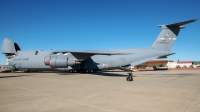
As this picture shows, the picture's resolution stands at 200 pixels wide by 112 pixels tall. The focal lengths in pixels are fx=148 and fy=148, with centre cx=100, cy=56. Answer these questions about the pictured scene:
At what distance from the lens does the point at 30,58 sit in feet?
71.1

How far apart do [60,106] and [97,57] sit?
1753 centimetres

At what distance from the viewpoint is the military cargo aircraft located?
55.9ft

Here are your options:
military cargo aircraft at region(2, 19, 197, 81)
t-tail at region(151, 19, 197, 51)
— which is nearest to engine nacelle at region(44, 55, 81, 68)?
military cargo aircraft at region(2, 19, 197, 81)

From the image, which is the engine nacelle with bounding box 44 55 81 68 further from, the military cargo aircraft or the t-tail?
the t-tail

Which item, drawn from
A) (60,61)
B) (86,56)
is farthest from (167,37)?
(60,61)

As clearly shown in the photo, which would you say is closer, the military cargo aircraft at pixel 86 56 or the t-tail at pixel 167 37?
the military cargo aircraft at pixel 86 56

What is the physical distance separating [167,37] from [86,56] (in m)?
9.96

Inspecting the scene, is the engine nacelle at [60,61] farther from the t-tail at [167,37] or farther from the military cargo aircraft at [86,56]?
the t-tail at [167,37]

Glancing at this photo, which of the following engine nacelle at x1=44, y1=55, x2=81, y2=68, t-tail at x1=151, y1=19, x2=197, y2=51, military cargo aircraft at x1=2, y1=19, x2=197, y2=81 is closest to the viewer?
engine nacelle at x1=44, y1=55, x2=81, y2=68

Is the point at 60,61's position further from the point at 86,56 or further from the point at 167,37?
the point at 167,37

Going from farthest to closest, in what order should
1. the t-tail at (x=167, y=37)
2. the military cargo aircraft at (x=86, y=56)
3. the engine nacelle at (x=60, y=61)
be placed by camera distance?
1. the t-tail at (x=167, y=37)
2. the military cargo aircraft at (x=86, y=56)
3. the engine nacelle at (x=60, y=61)

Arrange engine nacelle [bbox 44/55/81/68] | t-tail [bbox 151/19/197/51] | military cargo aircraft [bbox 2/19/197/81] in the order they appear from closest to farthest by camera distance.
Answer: engine nacelle [bbox 44/55/81/68]
military cargo aircraft [bbox 2/19/197/81]
t-tail [bbox 151/19/197/51]

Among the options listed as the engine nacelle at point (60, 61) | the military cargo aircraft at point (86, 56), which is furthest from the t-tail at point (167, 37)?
the engine nacelle at point (60, 61)

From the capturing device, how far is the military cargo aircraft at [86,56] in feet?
55.9
